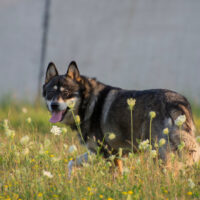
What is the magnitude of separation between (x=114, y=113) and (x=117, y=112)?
0.16ft

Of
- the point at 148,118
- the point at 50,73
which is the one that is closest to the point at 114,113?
the point at 148,118

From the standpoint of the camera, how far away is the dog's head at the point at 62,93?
4871 millimetres

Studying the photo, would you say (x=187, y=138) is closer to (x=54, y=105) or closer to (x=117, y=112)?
(x=117, y=112)

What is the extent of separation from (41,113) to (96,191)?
5671 millimetres

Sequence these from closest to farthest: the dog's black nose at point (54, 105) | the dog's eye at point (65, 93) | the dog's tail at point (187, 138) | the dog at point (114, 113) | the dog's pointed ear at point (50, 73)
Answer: the dog's tail at point (187, 138) → the dog at point (114, 113) → the dog's black nose at point (54, 105) → the dog's eye at point (65, 93) → the dog's pointed ear at point (50, 73)

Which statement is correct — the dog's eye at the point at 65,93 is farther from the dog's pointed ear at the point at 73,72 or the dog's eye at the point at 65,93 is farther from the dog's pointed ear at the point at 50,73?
the dog's pointed ear at the point at 50,73

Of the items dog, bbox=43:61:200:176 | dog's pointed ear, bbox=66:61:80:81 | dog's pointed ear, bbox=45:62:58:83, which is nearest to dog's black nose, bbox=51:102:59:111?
dog, bbox=43:61:200:176

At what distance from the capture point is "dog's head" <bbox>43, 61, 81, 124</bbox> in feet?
16.0

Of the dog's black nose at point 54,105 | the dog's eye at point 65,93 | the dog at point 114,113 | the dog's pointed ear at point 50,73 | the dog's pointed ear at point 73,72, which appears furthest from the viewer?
the dog's pointed ear at point 50,73

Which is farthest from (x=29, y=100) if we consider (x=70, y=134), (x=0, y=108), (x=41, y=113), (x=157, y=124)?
(x=157, y=124)

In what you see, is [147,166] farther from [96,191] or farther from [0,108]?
[0,108]

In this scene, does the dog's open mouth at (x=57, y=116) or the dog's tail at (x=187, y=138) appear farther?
the dog's open mouth at (x=57, y=116)

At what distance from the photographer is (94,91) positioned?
5254mm

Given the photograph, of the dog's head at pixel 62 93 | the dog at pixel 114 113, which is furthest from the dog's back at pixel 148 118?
the dog's head at pixel 62 93
